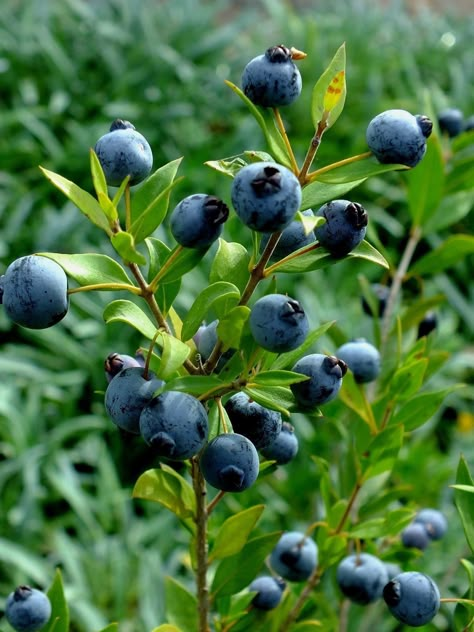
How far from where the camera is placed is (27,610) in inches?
26.4


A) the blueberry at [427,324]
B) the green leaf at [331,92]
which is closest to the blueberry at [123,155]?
the green leaf at [331,92]

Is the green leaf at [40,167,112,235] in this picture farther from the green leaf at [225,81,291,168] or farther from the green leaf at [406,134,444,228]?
the green leaf at [406,134,444,228]

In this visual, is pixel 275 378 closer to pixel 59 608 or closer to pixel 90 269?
pixel 90 269

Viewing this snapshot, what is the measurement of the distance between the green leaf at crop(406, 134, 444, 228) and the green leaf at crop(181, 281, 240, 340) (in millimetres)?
514

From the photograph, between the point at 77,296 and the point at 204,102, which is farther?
the point at 204,102

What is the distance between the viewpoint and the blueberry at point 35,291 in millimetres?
499

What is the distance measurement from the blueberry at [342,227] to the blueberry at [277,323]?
41mm

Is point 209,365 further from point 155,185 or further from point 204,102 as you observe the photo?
point 204,102

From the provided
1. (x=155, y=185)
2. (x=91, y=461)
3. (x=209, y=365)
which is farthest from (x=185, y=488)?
(x=91, y=461)

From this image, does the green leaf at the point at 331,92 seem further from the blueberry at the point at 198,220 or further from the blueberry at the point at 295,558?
the blueberry at the point at 295,558

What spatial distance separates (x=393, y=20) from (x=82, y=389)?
2888 mm

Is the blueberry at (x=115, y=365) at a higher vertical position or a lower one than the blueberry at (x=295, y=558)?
higher

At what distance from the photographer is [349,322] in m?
2.31

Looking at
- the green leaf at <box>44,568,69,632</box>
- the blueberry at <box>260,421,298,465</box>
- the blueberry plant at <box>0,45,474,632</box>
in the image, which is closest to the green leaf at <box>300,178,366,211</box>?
the blueberry plant at <box>0,45,474,632</box>
